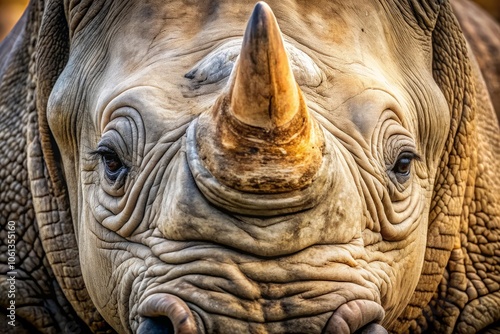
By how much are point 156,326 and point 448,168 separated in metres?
1.83

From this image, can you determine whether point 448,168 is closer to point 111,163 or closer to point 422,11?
point 422,11

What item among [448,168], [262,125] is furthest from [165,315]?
[448,168]

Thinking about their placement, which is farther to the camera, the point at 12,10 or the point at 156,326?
the point at 12,10

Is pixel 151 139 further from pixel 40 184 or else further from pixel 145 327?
pixel 40 184

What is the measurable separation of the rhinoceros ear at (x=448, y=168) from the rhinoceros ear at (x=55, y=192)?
58.5 inches

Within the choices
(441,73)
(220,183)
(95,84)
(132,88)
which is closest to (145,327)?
(220,183)

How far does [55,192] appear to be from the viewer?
4824 mm

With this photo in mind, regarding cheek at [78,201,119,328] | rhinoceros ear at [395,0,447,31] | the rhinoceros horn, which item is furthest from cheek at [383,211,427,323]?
cheek at [78,201,119,328]

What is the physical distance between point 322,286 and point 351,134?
651 millimetres

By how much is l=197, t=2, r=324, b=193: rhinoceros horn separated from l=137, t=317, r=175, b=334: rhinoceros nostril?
54 centimetres

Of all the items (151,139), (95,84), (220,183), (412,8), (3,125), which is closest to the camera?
(220,183)

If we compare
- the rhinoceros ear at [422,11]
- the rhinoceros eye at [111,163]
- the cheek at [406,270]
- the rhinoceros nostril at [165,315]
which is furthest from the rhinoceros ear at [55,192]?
the rhinoceros ear at [422,11]

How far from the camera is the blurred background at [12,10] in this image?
33.9 ft

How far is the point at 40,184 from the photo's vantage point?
4879mm
